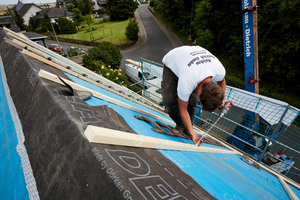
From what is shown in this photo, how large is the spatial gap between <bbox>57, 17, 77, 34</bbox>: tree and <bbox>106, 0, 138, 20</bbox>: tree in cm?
1239

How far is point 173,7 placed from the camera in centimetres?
2259

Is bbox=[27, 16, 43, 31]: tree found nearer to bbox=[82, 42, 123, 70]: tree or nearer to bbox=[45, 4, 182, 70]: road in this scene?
bbox=[45, 4, 182, 70]: road

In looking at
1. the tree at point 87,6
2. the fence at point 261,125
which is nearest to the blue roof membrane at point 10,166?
the fence at point 261,125

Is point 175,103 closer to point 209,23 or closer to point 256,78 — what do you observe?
point 256,78

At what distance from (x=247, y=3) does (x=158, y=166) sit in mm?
6264

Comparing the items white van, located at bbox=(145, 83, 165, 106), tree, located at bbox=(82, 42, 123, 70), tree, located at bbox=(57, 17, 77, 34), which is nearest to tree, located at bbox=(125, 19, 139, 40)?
tree, located at bbox=(82, 42, 123, 70)

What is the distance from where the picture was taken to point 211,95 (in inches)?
71.3

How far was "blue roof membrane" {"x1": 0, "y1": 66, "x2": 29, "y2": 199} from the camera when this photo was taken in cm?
122

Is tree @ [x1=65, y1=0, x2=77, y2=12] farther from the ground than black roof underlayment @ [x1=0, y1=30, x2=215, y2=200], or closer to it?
farther from the ground

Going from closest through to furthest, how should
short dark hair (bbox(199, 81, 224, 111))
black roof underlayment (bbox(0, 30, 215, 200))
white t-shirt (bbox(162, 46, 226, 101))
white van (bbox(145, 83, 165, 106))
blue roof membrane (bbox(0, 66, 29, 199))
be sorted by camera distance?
1. black roof underlayment (bbox(0, 30, 215, 200))
2. blue roof membrane (bbox(0, 66, 29, 199))
3. short dark hair (bbox(199, 81, 224, 111))
4. white t-shirt (bbox(162, 46, 226, 101))
5. white van (bbox(145, 83, 165, 106))

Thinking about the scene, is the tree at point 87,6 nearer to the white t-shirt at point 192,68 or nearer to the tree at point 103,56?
the tree at point 103,56

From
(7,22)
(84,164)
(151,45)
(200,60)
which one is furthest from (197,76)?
(151,45)

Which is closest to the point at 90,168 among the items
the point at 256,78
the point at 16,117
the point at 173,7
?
the point at 16,117

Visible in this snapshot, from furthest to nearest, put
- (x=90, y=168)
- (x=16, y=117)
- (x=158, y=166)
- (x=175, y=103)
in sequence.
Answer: (x=175, y=103) → (x=16, y=117) → (x=158, y=166) → (x=90, y=168)
